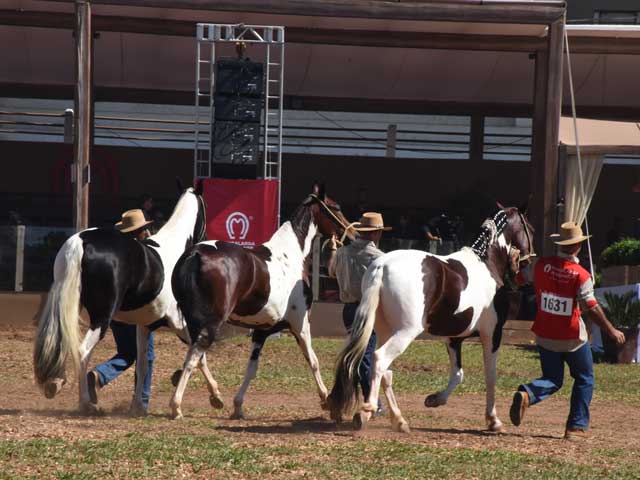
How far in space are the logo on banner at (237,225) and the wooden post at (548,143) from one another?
5.39 m

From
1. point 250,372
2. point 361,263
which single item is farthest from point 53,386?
point 361,263

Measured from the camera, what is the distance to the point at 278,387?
547 inches

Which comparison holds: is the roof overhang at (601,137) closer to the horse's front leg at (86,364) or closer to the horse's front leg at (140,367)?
the horse's front leg at (140,367)

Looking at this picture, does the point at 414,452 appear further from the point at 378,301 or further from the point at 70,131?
the point at 70,131

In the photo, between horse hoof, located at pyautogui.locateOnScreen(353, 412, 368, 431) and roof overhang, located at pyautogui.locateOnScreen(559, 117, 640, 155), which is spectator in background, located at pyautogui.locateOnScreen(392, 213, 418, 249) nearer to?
roof overhang, located at pyautogui.locateOnScreen(559, 117, 640, 155)

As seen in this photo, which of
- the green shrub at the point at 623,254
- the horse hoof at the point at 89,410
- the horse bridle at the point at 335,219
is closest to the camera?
the horse hoof at the point at 89,410

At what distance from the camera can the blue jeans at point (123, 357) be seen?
11055 millimetres

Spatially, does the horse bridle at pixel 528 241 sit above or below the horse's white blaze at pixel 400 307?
above

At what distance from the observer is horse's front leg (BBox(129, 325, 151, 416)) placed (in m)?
10.8

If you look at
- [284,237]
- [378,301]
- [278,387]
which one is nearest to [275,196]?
[278,387]

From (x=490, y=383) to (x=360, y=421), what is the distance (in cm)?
151

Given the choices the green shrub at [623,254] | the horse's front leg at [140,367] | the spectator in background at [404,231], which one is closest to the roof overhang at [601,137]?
the green shrub at [623,254]

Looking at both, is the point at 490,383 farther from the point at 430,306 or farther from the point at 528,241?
the point at 528,241

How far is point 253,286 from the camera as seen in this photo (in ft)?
35.0
